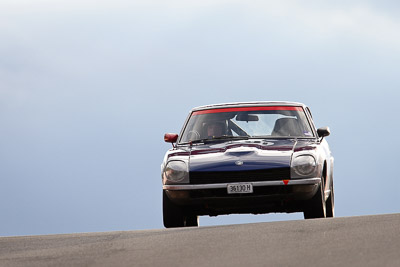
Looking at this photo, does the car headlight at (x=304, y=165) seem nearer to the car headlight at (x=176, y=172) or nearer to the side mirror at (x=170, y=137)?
the car headlight at (x=176, y=172)

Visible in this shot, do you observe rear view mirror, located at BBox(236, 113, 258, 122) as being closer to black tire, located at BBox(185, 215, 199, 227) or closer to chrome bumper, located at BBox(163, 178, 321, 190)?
black tire, located at BBox(185, 215, 199, 227)

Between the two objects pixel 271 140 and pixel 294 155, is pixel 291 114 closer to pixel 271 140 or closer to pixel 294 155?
→ pixel 271 140

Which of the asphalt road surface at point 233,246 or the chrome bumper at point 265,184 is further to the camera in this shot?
the chrome bumper at point 265,184

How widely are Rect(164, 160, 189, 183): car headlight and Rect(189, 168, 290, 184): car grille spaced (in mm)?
88

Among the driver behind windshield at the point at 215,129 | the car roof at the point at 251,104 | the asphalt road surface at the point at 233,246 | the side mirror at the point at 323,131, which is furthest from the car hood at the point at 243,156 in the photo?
the asphalt road surface at the point at 233,246

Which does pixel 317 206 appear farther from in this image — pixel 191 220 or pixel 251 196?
pixel 191 220

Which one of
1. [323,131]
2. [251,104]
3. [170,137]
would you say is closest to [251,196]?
[323,131]

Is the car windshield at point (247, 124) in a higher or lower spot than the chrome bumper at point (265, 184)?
higher

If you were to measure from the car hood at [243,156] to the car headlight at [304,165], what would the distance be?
0.31 ft

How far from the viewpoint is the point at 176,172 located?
36.9ft

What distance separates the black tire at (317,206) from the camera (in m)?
11.3

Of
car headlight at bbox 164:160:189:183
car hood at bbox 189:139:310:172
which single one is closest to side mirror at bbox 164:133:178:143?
car hood at bbox 189:139:310:172

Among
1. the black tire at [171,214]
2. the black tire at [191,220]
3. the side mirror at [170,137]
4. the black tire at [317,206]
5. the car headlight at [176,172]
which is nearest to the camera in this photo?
the car headlight at [176,172]

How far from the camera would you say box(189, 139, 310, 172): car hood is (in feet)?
36.3
